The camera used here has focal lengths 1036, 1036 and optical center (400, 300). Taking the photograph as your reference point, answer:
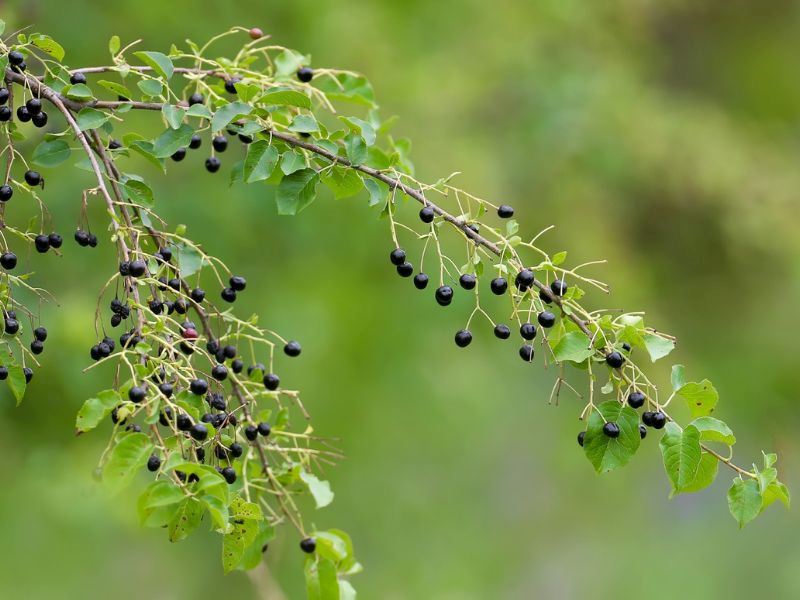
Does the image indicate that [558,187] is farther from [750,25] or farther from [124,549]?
[750,25]

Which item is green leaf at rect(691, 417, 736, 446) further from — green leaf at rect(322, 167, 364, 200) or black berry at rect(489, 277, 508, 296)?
green leaf at rect(322, 167, 364, 200)

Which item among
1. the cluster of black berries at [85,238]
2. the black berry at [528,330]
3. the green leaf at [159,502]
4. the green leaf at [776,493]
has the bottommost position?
the green leaf at [159,502]

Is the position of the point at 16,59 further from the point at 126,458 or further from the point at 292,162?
the point at 126,458

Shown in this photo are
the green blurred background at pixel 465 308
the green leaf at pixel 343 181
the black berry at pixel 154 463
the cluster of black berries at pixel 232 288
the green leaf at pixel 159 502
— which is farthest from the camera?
the green blurred background at pixel 465 308

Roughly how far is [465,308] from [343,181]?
3.52 meters

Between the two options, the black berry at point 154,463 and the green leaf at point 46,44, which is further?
the green leaf at point 46,44

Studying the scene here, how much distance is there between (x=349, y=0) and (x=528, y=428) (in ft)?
18.6

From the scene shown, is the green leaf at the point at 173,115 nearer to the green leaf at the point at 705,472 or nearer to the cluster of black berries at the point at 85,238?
the cluster of black berries at the point at 85,238

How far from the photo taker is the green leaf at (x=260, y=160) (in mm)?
1918

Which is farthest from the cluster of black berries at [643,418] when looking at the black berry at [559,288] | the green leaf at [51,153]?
the green leaf at [51,153]

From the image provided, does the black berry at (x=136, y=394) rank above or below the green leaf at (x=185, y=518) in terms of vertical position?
above

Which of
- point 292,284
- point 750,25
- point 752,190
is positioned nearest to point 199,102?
point 292,284

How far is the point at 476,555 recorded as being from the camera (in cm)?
784

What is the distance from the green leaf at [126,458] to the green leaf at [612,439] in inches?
28.5
